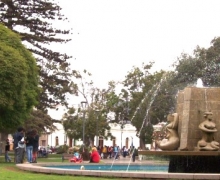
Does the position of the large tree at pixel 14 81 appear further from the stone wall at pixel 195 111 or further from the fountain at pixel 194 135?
the stone wall at pixel 195 111

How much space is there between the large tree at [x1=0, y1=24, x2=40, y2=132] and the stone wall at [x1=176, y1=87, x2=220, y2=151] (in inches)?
522

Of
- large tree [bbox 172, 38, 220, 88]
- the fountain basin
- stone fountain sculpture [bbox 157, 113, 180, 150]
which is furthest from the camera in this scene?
large tree [bbox 172, 38, 220, 88]

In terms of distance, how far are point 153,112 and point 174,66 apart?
735cm

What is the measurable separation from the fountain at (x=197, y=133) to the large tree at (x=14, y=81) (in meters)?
12.8

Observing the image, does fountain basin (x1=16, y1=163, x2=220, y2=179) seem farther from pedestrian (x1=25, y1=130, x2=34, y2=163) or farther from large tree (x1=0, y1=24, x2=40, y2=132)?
large tree (x1=0, y1=24, x2=40, y2=132)

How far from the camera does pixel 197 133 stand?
18188 mm

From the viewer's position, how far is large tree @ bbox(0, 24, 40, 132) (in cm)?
3000

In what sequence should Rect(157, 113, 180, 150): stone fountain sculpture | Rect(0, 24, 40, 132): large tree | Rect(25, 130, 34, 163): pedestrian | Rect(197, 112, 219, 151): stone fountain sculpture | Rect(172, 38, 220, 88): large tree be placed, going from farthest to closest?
1. Rect(172, 38, 220, 88): large tree
2. Rect(0, 24, 40, 132): large tree
3. Rect(25, 130, 34, 163): pedestrian
4. Rect(157, 113, 180, 150): stone fountain sculpture
5. Rect(197, 112, 219, 151): stone fountain sculpture

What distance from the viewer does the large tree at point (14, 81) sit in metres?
30.0

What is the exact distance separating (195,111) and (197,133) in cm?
65

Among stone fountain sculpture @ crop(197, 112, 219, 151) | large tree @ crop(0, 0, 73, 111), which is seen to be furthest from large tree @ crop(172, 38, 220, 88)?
stone fountain sculpture @ crop(197, 112, 219, 151)

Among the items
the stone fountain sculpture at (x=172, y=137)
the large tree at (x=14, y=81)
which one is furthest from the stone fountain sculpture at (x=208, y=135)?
the large tree at (x=14, y=81)

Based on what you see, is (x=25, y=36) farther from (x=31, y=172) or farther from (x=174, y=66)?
(x=31, y=172)

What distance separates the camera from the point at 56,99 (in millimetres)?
52312
